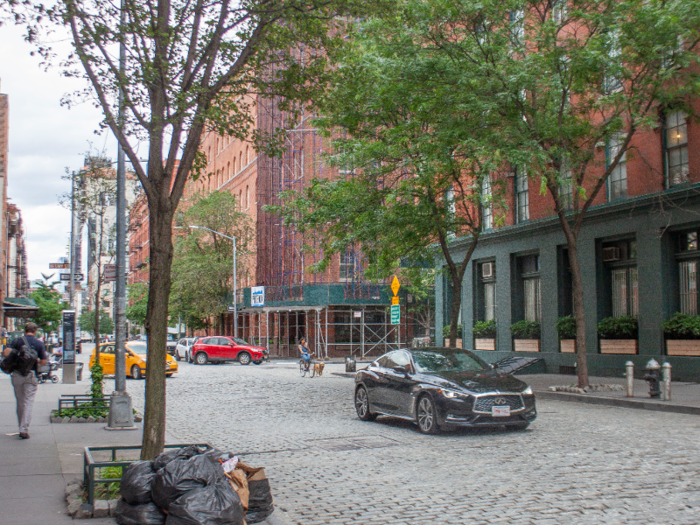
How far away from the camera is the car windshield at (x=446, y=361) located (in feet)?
42.0

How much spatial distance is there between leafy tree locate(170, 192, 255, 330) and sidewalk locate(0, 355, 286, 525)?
3756cm

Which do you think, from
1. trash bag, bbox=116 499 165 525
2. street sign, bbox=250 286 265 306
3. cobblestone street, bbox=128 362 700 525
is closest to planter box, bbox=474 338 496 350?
cobblestone street, bbox=128 362 700 525

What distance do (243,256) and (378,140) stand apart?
34.8 meters

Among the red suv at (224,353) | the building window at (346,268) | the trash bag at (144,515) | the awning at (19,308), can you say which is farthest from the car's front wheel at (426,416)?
the building window at (346,268)

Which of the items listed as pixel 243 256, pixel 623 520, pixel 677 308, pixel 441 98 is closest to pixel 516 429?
pixel 623 520

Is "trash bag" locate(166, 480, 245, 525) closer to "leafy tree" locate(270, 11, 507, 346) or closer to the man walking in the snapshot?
the man walking

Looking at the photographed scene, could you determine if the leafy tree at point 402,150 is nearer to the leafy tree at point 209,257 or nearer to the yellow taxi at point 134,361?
the yellow taxi at point 134,361

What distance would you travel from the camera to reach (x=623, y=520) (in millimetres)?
6430

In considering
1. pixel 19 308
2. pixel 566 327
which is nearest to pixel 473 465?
pixel 566 327

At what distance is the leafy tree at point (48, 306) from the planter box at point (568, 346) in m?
69.1

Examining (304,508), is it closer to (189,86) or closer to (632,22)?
(189,86)

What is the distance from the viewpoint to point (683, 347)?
2003 centimetres

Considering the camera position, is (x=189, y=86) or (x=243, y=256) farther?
(x=243, y=256)

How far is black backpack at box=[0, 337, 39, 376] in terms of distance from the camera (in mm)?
11234
